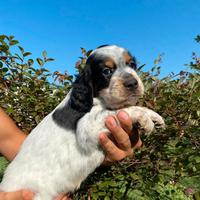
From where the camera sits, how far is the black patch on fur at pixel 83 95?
14.7ft

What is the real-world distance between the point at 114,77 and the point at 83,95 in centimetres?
38

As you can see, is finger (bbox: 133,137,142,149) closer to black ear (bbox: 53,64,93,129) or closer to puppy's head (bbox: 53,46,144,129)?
puppy's head (bbox: 53,46,144,129)

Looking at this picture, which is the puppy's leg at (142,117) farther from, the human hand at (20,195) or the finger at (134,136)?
the human hand at (20,195)

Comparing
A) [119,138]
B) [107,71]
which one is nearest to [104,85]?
[107,71]

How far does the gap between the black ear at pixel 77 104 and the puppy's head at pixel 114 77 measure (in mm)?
65

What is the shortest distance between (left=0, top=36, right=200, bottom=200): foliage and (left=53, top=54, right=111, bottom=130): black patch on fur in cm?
59

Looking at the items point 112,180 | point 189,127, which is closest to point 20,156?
point 112,180

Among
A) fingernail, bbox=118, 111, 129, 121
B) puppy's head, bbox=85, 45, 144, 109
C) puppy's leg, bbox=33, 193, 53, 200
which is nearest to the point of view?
fingernail, bbox=118, 111, 129, 121

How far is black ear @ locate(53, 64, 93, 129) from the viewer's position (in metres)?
4.47

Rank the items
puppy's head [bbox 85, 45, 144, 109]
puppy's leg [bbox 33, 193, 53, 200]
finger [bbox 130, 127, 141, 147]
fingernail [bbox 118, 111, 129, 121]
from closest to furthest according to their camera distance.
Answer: fingernail [bbox 118, 111, 129, 121] → puppy's head [bbox 85, 45, 144, 109] → finger [bbox 130, 127, 141, 147] → puppy's leg [bbox 33, 193, 53, 200]

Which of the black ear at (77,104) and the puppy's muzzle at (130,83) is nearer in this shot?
the puppy's muzzle at (130,83)

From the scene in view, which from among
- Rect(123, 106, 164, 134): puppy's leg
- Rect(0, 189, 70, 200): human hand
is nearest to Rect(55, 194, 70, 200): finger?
Rect(0, 189, 70, 200): human hand

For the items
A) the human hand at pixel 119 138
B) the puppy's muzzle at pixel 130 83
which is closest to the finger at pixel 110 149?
the human hand at pixel 119 138

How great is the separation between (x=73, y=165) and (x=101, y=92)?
0.81m
